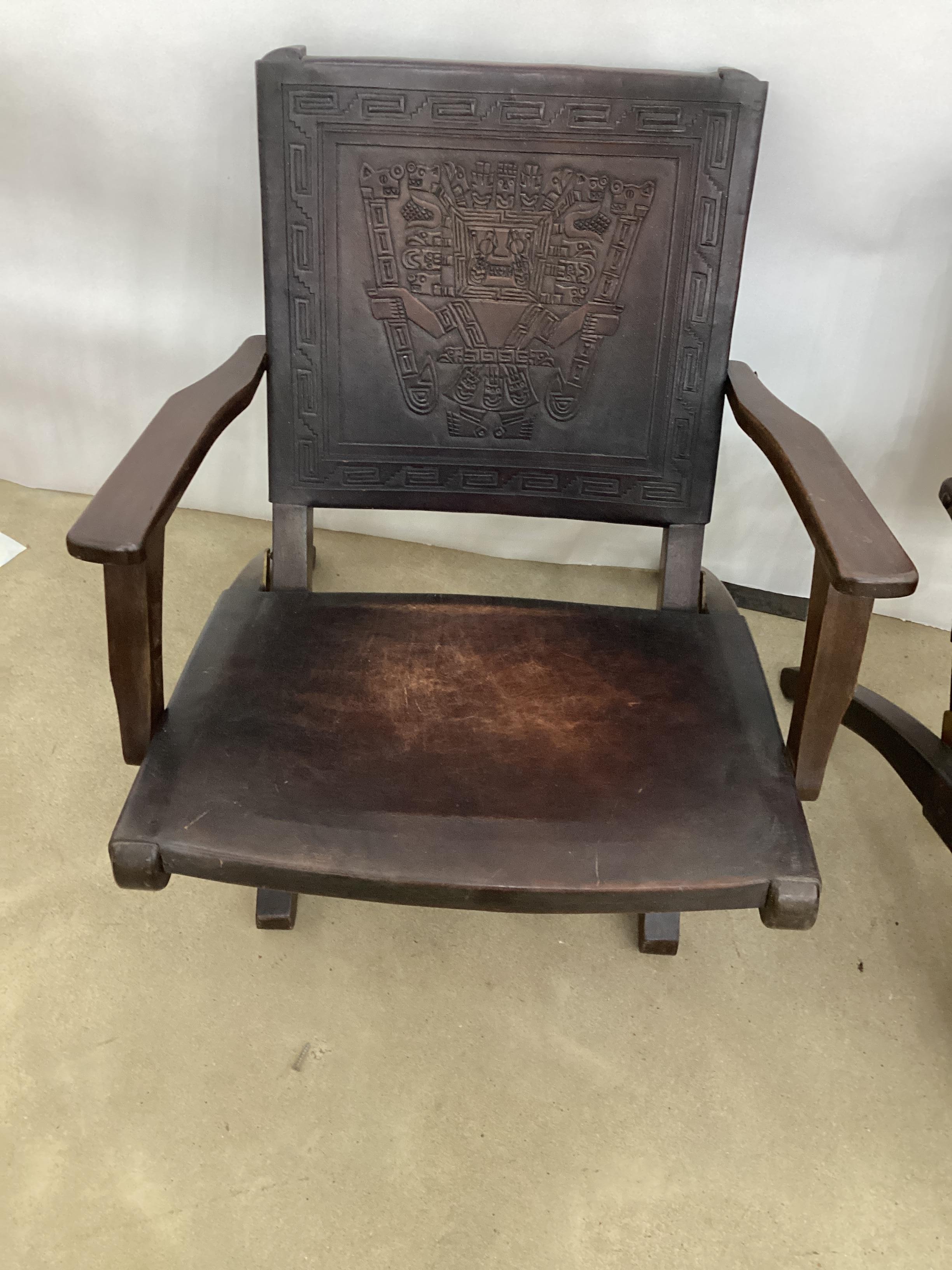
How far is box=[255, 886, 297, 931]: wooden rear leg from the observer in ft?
4.82

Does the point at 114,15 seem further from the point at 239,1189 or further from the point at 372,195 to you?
the point at 239,1189

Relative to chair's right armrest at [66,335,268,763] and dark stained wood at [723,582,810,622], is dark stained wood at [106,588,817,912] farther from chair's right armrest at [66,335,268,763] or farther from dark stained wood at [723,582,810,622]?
dark stained wood at [723,582,810,622]

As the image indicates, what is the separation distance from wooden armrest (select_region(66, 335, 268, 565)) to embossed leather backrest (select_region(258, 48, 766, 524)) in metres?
0.11

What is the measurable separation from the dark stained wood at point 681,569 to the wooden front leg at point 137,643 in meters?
0.68

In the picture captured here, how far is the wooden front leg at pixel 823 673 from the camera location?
1.03 metres

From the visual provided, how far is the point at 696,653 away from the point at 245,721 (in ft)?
1.89

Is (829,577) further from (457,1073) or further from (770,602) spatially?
(770,602)

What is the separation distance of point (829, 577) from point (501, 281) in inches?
25.2

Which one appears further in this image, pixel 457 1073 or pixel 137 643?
pixel 457 1073

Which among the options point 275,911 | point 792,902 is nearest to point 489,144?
point 792,902

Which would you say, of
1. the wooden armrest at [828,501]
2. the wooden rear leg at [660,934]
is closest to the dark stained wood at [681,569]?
the wooden armrest at [828,501]

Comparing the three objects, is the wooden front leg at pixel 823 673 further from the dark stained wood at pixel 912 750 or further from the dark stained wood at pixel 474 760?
the dark stained wood at pixel 912 750

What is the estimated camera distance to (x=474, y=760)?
3.71ft

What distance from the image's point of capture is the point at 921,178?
162 centimetres
